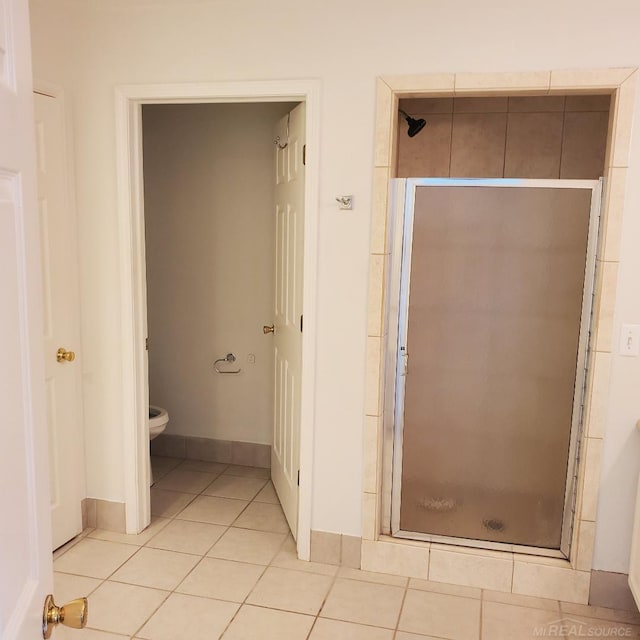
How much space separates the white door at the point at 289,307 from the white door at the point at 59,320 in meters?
1.01

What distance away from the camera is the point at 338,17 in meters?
2.55

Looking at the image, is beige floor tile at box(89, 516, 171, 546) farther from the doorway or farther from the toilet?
the doorway

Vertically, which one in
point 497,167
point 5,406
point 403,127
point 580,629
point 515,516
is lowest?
point 580,629

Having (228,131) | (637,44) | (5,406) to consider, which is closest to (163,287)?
(228,131)

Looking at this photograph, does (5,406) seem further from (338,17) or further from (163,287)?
(163,287)

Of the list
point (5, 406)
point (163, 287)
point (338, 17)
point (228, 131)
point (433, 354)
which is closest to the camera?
point (5, 406)

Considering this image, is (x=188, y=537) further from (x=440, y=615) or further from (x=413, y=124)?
→ (x=413, y=124)

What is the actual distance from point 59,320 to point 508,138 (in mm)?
2499

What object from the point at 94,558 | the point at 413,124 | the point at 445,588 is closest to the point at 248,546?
the point at 94,558

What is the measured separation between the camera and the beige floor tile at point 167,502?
133 inches

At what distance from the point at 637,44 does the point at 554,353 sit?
1208 mm

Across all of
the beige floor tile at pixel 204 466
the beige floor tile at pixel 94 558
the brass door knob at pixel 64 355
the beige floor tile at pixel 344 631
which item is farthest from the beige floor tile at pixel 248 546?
the brass door knob at pixel 64 355

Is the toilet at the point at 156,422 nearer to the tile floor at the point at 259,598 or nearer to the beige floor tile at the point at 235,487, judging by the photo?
the beige floor tile at the point at 235,487

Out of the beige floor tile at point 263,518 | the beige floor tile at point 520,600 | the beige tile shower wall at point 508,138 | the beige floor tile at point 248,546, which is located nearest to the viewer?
the beige floor tile at point 520,600
